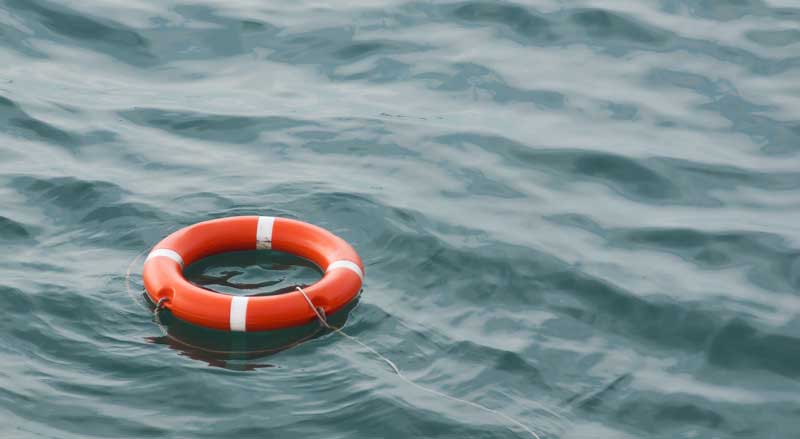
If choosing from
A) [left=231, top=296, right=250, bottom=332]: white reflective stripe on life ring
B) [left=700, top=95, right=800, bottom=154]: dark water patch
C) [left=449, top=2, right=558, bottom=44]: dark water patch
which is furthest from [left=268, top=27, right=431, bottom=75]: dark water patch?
[left=231, top=296, right=250, bottom=332]: white reflective stripe on life ring

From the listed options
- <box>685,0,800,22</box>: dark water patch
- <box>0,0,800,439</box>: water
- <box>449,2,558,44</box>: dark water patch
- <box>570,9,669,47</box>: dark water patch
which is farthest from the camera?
<box>685,0,800,22</box>: dark water patch

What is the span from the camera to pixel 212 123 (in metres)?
7.45

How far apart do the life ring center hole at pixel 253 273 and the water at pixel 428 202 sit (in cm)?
2

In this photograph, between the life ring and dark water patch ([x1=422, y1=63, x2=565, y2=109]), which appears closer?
the life ring

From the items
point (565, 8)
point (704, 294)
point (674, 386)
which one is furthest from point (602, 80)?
point (674, 386)

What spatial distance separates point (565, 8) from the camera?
914cm

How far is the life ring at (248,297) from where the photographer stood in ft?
17.6

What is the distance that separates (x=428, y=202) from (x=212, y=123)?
165 centimetres

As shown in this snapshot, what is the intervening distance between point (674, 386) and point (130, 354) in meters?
2.32

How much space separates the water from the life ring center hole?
2cm

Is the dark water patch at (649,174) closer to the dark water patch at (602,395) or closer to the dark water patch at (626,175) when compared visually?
the dark water patch at (626,175)

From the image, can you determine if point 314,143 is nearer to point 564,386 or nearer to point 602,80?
point 602,80

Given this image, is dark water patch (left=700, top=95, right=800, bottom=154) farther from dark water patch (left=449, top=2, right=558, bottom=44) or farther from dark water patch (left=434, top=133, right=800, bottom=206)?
dark water patch (left=449, top=2, right=558, bottom=44)

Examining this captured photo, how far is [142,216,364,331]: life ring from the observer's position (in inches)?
211
